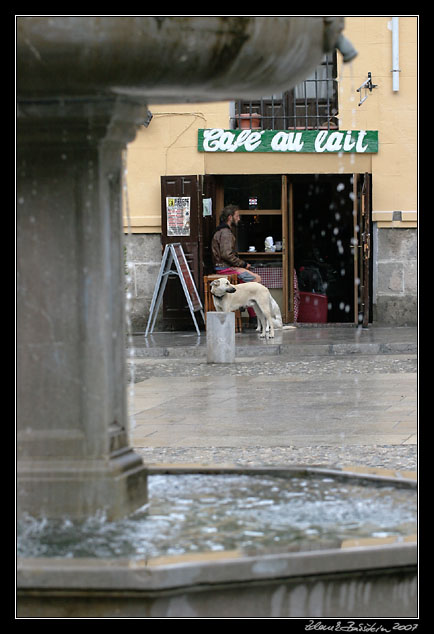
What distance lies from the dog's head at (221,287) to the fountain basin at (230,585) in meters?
11.1

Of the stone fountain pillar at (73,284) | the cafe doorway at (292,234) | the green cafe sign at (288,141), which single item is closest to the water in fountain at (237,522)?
the stone fountain pillar at (73,284)

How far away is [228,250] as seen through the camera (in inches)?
639

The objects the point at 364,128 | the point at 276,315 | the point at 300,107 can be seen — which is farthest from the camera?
the point at 300,107

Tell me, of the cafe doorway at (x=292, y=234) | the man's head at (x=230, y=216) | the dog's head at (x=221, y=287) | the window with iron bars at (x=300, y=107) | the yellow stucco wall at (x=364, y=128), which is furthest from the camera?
the window with iron bars at (x=300, y=107)

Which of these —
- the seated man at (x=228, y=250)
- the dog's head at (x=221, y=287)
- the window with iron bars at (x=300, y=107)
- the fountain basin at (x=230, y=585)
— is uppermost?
the window with iron bars at (x=300, y=107)

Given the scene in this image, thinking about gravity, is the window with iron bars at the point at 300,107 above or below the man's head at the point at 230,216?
above

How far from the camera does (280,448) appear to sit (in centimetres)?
723

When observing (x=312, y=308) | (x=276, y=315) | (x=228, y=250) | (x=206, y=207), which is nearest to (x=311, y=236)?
(x=312, y=308)

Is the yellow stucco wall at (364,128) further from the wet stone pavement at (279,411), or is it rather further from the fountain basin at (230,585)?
the fountain basin at (230,585)

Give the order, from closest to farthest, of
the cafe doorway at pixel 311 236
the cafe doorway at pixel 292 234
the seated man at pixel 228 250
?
the seated man at pixel 228 250, the cafe doorway at pixel 292 234, the cafe doorway at pixel 311 236

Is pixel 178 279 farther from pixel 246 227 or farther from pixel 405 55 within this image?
pixel 405 55

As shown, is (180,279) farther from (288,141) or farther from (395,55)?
(395,55)

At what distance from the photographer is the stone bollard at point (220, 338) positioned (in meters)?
12.9

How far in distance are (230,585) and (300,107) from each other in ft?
49.6
